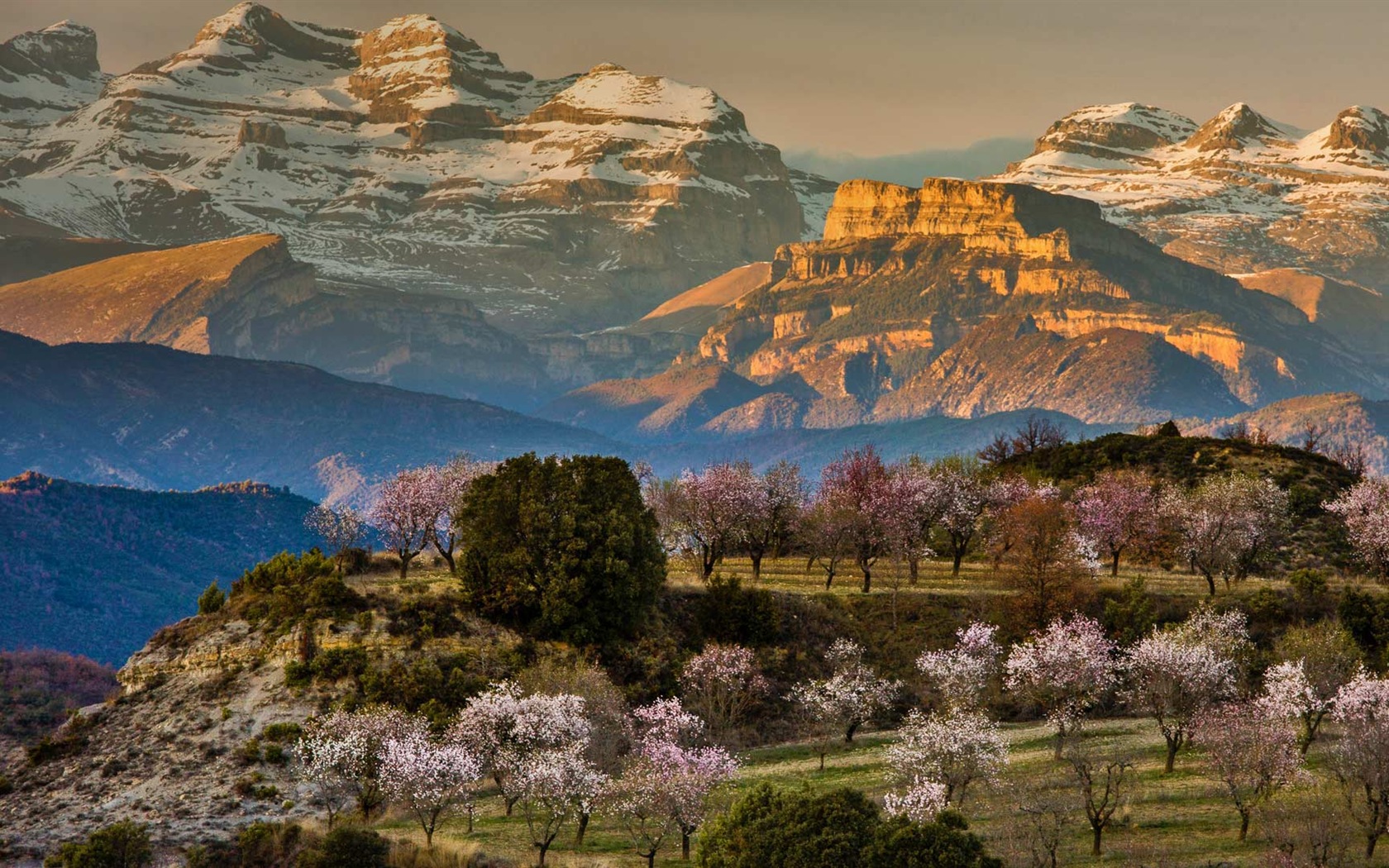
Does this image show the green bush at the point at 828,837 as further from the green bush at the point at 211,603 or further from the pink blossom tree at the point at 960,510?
the pink blossom tree at the point at 960,510

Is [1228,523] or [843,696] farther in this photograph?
[1228,523]

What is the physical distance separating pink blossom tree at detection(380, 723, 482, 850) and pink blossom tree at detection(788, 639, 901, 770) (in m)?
20.0

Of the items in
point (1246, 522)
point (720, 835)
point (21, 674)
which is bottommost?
point (21, 674)

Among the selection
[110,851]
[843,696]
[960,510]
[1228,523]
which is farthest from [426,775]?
[1228,523]

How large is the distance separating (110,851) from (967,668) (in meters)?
45.8

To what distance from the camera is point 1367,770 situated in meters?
62.1

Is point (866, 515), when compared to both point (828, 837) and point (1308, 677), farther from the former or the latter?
point (828, 837)

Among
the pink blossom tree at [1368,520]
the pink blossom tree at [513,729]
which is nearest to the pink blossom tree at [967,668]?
the pink blossom tree at [513,729]

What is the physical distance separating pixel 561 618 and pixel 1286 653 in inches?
1719

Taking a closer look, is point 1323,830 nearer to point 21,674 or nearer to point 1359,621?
point 1359,621

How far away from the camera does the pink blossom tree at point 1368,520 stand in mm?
114312

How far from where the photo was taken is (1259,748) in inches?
2522

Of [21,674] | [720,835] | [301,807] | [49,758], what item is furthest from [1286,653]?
[21,674]

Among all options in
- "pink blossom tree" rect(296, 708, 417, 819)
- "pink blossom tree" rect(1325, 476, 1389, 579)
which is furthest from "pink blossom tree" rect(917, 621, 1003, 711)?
"pink blossom tree" rect(1325, 476, 1389, 579)
